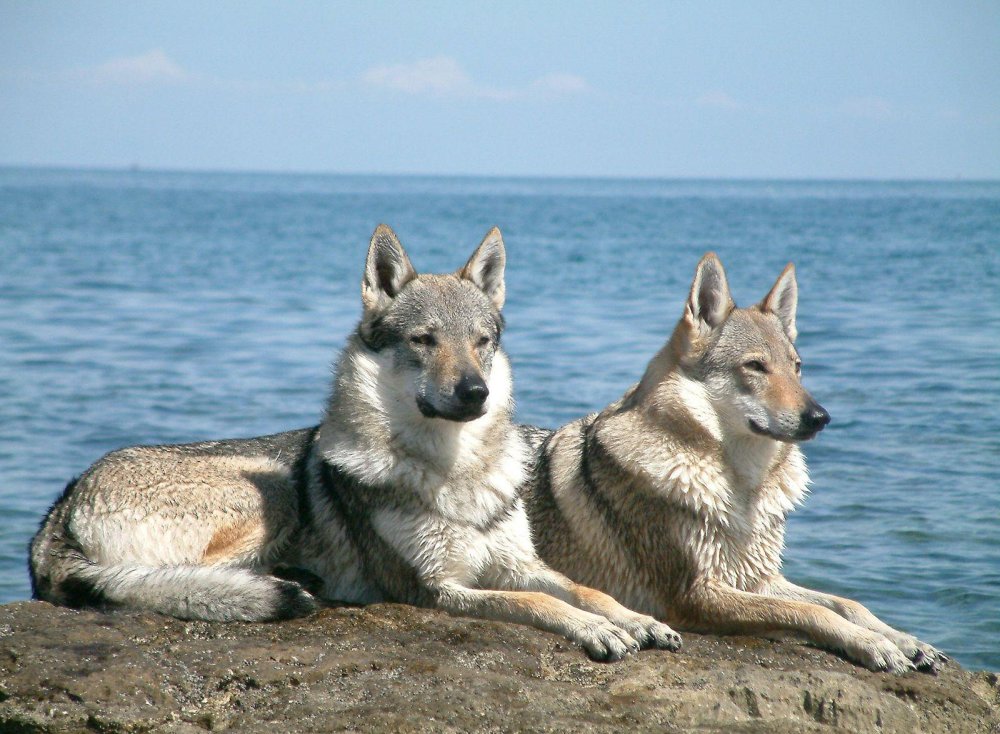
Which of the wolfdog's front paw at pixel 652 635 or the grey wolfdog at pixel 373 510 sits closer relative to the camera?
the wolfdog's front paw at pixel 652 635

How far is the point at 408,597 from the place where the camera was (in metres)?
5.85

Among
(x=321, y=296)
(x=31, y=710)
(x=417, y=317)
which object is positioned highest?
(x=417, y=317)

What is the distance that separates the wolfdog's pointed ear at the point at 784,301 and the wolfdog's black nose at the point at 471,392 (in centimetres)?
203

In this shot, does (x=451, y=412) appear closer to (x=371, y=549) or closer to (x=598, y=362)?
(x=371, y=549)

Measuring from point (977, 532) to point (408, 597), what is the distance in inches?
233

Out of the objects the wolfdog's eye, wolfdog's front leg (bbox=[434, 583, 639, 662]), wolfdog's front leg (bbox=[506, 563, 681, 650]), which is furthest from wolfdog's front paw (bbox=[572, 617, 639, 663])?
the wolfdog's eye

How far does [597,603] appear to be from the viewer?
18.8 ft

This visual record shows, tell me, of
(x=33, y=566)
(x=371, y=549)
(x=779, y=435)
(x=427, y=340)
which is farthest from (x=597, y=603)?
(x=33, y=566)

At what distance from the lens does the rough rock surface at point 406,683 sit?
15.0 ft

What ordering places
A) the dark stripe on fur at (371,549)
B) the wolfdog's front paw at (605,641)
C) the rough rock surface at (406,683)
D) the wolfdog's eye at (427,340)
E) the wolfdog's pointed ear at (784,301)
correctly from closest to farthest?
the rough rock surface at (406,683) → the wolfdog's front paw at (605,641) → the dark stripe on fur at (371,549) → the wolfdog's eye at (427,340) → the wolfdog's pointed ear at (784,301)

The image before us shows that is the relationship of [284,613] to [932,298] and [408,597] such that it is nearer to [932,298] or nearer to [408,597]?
[408,597]

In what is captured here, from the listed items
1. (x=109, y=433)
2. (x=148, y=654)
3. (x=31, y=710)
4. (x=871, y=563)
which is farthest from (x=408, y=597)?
(x=109, y=433)

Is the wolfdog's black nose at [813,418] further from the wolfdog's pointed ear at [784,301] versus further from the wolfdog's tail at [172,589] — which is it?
the wolfdog's tail at [172,589]

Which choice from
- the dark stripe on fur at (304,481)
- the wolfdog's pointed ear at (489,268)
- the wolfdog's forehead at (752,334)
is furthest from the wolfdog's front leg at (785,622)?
the dark stripe on fur at (304,481)
